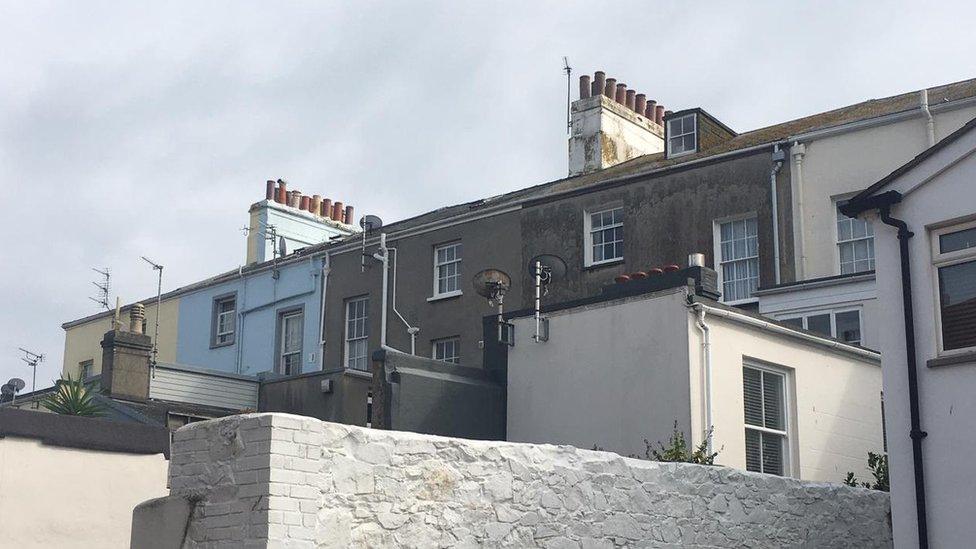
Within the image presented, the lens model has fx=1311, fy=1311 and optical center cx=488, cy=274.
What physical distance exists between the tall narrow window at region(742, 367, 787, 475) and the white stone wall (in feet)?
12.2

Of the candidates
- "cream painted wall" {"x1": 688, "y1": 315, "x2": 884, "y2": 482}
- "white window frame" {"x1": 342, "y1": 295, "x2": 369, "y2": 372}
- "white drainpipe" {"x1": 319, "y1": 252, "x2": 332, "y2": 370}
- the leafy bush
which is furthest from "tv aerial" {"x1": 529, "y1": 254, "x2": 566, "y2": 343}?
"white drainpipe" {"x1": 319, "y1": 252, "x2": 332, "y2": 370}

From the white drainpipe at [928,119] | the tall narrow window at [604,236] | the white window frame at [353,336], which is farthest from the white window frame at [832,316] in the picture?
the white window frame at [353,336]

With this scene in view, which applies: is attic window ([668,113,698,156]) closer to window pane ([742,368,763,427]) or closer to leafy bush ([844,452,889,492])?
window pane ([742,368,763,427])

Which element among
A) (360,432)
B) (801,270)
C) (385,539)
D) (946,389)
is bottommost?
(385,539)

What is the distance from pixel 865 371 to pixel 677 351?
393cm

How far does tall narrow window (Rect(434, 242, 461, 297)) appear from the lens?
30344 mm

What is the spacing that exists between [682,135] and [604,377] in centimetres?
1091

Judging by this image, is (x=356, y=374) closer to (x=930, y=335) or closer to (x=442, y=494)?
(x=930, y=335)

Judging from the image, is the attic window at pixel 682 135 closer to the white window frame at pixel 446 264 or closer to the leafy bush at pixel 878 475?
the white window frame at pixel 446 264

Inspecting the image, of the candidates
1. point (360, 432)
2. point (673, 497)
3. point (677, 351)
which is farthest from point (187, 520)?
point (677, 351)

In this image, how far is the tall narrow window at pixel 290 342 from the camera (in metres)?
33.8

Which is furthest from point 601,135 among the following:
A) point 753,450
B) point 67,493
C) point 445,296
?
point 67,493

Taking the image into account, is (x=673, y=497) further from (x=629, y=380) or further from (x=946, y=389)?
(x=629, y=380)

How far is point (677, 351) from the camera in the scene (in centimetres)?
1741
